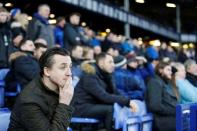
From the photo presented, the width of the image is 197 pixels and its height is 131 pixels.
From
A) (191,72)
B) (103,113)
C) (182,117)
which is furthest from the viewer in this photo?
(191,72)

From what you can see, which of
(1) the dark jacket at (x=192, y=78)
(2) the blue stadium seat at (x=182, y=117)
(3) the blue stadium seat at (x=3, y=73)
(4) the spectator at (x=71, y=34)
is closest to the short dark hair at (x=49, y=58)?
(2) the blue stadium seat at (x=182, y=117)

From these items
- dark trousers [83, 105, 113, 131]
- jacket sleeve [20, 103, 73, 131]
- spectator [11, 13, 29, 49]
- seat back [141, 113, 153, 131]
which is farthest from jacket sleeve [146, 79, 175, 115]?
jacket sleeve [20, 103, 73, 131]

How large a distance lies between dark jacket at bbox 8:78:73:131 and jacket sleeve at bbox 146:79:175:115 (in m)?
3.27

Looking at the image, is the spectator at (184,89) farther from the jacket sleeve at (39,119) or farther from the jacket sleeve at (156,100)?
the jacket sleeve at (39,119)

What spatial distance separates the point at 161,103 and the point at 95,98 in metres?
0.98

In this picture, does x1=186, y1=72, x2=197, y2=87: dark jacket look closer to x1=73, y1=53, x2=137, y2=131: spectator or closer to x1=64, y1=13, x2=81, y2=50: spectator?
x1=73, y1=53, x2=137, y2=131: spectator

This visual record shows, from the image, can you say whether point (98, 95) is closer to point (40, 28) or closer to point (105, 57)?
point (105, 57)

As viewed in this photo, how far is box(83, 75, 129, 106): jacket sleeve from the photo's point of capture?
5.97 meters

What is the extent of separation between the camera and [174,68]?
23.2 ft

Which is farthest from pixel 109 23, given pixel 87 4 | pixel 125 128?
pixel 125 128

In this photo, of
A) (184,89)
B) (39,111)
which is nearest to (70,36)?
(184,89)

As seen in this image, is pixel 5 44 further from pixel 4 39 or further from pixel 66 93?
pixel 66 93

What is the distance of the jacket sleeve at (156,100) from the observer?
6246 millimetres

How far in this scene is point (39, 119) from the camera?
298cm
